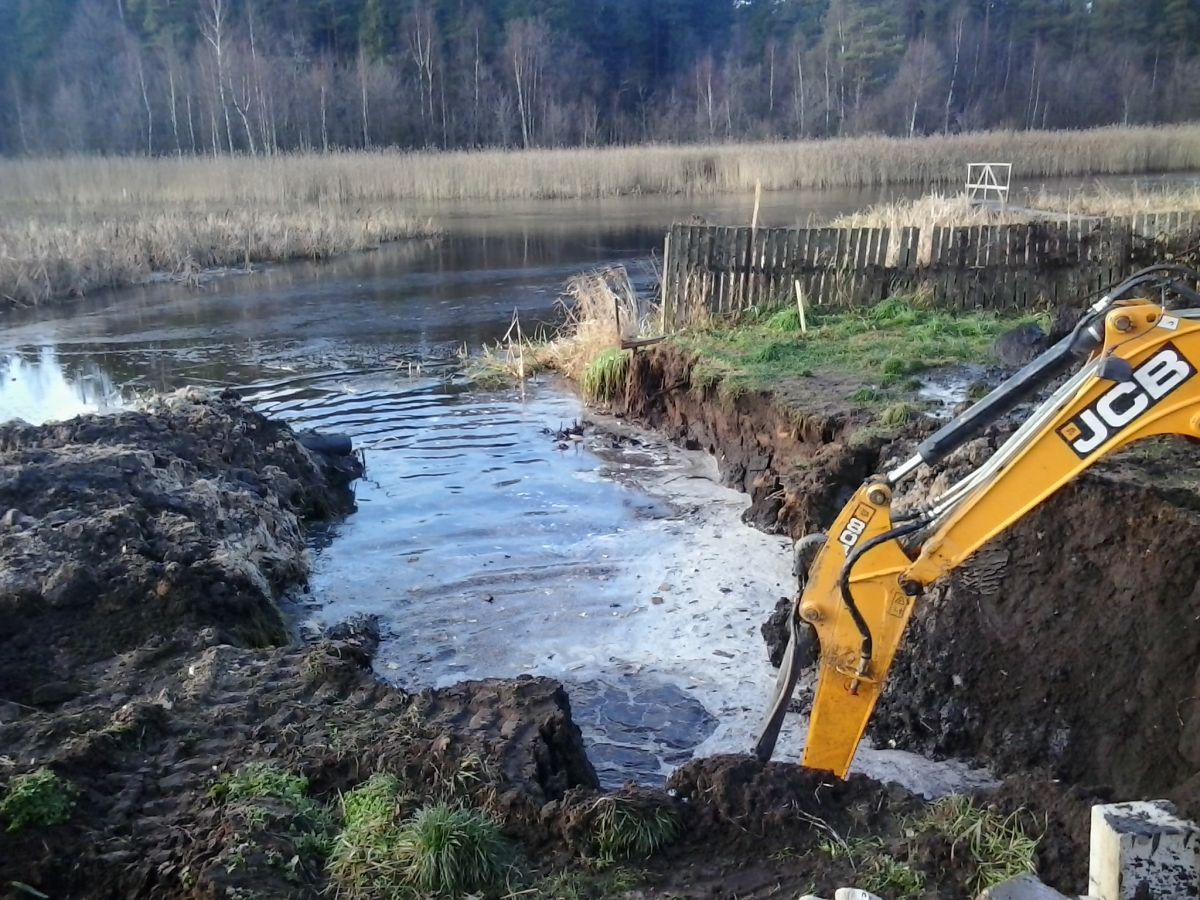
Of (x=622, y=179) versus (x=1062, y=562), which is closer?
(x=1062, y=562)

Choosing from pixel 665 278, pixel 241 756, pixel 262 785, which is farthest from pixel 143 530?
pixel 665 278

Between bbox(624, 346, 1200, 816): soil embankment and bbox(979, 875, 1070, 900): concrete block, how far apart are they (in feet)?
5.22

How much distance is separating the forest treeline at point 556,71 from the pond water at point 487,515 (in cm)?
3353

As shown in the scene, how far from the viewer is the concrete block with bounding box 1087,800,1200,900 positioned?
326 centimetres

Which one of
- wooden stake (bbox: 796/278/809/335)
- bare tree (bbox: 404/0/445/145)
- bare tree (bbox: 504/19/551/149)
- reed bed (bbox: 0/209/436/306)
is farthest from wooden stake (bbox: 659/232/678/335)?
bare tree (bbox: 504/19/551/149)

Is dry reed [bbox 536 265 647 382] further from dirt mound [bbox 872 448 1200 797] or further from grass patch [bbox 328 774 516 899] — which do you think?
grass patch [bbox 328 774 516 899]

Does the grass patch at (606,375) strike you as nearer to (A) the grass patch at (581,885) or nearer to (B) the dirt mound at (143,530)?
(B) the dirt mound at (143,530)

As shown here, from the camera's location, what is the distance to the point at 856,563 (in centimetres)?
449

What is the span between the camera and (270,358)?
16.7 meters

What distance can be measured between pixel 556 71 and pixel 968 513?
6024 cm

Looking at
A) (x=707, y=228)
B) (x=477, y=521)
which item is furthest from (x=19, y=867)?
(x=707, y=228)

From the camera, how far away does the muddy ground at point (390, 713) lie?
4.02 metres

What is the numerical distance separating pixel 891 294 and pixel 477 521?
23.3ft

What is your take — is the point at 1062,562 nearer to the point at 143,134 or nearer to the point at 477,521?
the point at 477,521
